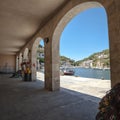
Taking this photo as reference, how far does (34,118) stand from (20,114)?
415mm

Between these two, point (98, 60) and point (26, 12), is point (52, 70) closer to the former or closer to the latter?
point (26, 12)

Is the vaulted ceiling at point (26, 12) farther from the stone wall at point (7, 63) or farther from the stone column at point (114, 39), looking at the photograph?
the stone wall at point (7, 63)

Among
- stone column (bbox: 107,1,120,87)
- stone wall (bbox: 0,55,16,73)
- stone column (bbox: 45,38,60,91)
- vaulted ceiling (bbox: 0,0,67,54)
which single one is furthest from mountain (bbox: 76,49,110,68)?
stone column (bbox: 107,1,120,87)

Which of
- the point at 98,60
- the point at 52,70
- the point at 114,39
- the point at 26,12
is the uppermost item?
the point at 98,60

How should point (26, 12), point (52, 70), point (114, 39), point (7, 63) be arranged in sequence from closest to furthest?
1. point (114, 39)
2. point (26, 12)
3. point (52, 70)
4. point (7, 63)

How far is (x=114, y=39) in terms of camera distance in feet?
9.37

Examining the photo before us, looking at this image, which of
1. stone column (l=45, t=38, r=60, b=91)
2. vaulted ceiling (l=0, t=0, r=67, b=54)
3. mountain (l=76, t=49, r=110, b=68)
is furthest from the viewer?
mountain (l=76, t=49, r=110, b=68)

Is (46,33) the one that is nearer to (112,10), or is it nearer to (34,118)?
(112,10)

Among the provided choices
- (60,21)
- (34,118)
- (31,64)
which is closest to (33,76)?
(31,64)

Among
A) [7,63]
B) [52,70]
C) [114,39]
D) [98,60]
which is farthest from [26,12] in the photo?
[98,60]

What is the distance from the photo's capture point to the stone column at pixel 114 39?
2766mm

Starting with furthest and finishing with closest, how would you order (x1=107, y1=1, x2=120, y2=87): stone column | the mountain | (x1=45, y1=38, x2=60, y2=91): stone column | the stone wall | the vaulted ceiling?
the mountain → the stone wall → (x1=45, y1=38, x2=60, y2=91): stone column → the vaulted ceiling → (x1=107, y1=1, x2=120, y2=87): stone column

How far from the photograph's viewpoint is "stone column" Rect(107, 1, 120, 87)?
9.07 ft

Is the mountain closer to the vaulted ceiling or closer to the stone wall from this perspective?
the stone wall
